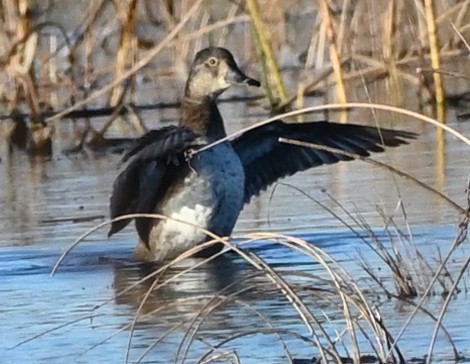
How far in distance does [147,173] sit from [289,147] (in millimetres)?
824

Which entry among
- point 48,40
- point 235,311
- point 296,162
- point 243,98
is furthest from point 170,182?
point 48,40

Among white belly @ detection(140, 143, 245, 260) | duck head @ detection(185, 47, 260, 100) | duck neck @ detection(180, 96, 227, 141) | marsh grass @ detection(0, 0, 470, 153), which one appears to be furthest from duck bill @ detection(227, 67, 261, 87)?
marsh grass @ detection(0, 0, 470, 153)

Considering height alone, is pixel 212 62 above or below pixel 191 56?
above

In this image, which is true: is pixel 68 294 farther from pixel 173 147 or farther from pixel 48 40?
pixel 48 40

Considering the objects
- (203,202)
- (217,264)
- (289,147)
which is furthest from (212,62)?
(217,264)

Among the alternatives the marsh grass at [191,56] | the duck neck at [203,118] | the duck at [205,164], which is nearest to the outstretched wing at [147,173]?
the duck at [205,164]

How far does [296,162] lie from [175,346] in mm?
3041

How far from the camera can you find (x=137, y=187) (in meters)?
7.13

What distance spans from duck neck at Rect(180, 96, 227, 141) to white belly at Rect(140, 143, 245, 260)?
227 mm

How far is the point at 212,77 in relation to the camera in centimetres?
754

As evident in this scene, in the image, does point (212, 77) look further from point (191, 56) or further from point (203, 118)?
point (191, 56)

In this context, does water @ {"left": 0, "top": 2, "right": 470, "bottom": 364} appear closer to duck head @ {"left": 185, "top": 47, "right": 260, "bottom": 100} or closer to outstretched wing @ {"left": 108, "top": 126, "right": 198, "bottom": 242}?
outstretched wing @ {"left": 108, "top": 126, "right": 198, "bottom": 242}

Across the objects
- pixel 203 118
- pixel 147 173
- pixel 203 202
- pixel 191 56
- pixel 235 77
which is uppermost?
pixel 235 77

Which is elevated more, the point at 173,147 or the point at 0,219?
the point at 173,147
